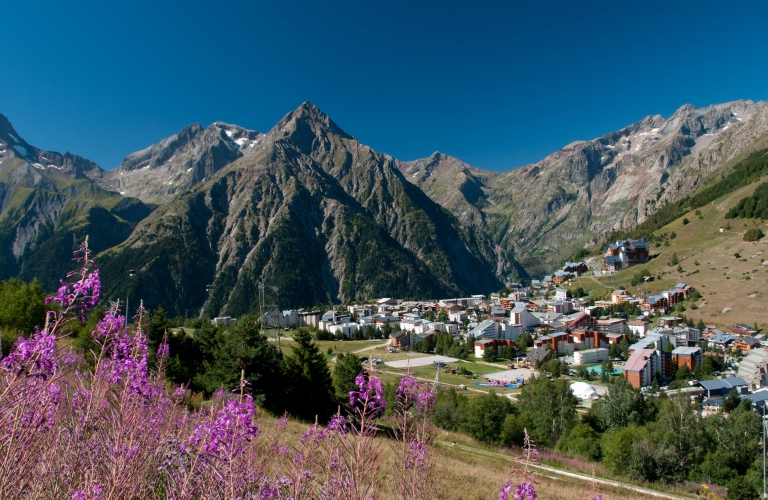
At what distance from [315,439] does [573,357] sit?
7855 cm

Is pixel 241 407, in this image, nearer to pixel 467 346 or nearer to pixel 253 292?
pixel 467 346

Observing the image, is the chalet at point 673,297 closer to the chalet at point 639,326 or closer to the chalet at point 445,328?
the chalet at point 639,326

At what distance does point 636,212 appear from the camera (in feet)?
651

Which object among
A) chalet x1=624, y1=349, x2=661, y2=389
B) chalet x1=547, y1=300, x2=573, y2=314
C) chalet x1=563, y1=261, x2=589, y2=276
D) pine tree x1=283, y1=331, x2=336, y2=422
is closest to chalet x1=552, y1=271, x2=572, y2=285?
chalet x1=563, y1=261, x2=589, y2=276

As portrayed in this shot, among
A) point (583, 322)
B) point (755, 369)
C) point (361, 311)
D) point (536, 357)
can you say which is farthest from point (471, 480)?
point (361, 311)

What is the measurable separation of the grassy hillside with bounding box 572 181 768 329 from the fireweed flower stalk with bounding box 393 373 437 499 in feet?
298

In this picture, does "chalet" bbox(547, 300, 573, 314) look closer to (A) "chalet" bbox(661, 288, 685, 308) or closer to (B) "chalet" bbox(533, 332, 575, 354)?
(A) "chalet" bbox(661, 288, 685, 308)

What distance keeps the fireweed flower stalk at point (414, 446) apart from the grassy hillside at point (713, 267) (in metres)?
90.8

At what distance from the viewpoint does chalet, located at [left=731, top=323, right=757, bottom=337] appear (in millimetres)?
67744

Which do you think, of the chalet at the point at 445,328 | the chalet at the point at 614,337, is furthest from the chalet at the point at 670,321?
the chalet at the point at 445,328

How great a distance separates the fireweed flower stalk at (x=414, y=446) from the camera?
12.8ft

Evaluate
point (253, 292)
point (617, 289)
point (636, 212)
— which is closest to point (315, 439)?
point (617, 289)

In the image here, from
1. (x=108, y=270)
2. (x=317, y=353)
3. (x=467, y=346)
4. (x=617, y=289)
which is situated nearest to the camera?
(x=317, y=353)

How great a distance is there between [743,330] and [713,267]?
35.6 m
